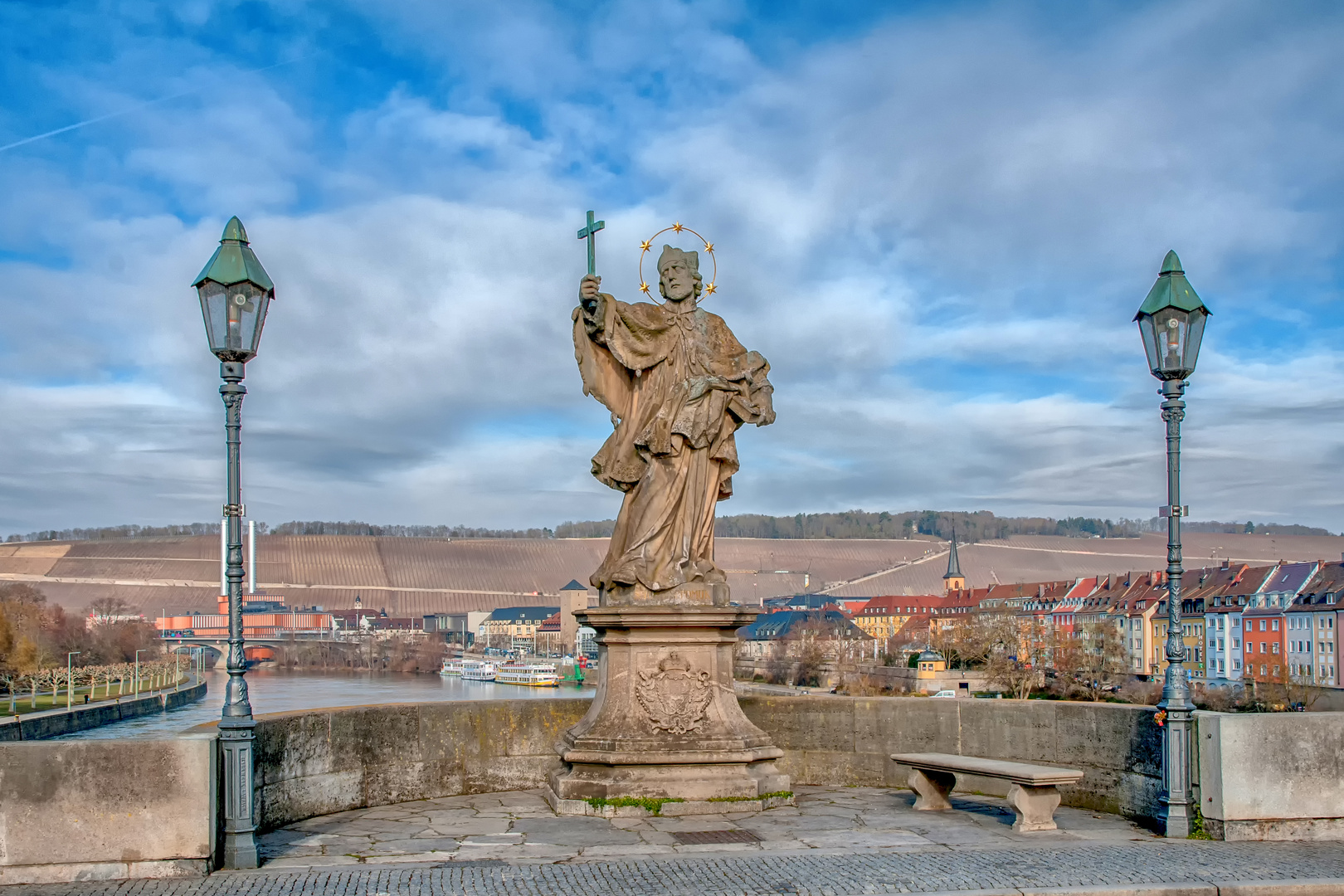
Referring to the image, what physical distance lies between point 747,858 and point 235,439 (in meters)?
3.94

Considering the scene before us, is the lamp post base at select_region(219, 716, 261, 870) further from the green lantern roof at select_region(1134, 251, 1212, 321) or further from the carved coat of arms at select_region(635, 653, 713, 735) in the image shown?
the green lantern roof at select_region(1134, 251, 1212, 321)

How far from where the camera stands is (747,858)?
7676 mm

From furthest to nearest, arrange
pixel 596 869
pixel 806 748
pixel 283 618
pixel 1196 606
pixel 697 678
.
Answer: pixel 283 618 → pixel 1196 606 → pixel 806 748 → pixel 697 678 → pixel 596 869

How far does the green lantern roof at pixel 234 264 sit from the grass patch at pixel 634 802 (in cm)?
414

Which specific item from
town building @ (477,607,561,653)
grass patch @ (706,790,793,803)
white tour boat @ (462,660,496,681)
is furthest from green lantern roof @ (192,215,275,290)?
town building @ (477,607,561,653)

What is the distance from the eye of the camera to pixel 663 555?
9945 millimetres

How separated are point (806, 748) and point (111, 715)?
6137 cm

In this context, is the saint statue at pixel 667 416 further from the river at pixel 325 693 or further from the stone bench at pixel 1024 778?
the river at pixel 325 693

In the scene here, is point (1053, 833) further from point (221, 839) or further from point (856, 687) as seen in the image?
point (856, 687)

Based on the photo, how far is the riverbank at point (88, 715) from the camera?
159 ft

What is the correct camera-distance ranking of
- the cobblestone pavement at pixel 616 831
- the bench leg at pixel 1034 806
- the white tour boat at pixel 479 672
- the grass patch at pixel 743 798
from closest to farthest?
1. the cobblestone pavement at pixel 616 831
2. the bench leg at pixel 1034 806
3. the grass patch at pixel 743 798
4. the white tour boat at pixel 479 672

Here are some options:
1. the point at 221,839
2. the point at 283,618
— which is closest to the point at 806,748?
the point at 221,839

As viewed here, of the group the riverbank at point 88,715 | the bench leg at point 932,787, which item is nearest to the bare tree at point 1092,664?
the riverbank at point 88,715

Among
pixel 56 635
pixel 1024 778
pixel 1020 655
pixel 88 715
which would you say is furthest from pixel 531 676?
pixel 1024 778
